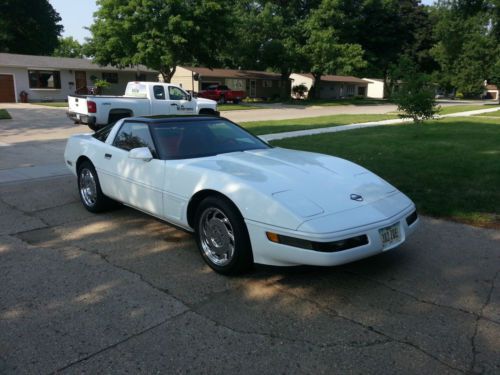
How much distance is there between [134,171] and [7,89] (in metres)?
37.4

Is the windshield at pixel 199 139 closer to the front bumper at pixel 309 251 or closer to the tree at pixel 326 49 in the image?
the front bumper at pixel 309 251

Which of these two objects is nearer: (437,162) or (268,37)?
(437,162)

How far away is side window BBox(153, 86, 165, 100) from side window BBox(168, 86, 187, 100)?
0.97 feet

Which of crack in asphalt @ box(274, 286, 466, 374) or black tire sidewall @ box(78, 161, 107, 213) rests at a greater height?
black tire sidewall @ box(78, 161, 107, 213)

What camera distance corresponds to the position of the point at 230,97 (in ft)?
128

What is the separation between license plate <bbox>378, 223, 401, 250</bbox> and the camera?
3.70 m

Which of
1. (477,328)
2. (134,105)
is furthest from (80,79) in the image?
(477,328)

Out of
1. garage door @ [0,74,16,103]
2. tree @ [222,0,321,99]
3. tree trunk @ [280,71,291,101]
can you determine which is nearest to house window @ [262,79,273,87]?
tree trunk @ [280,71,291,101]

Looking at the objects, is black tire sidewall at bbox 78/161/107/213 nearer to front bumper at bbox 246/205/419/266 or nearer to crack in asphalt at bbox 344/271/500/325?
front bumper at bbox 246/205/419/266

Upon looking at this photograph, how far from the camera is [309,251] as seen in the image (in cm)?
343

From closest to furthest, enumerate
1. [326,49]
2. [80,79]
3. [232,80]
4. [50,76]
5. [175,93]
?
[175,93]
[50,76]
[326,49]
[80,79]
[232,80]

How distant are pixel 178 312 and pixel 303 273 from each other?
1.21 meters

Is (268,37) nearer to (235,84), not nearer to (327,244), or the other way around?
(235,84)

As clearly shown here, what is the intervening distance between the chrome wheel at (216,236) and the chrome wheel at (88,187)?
2.32m
